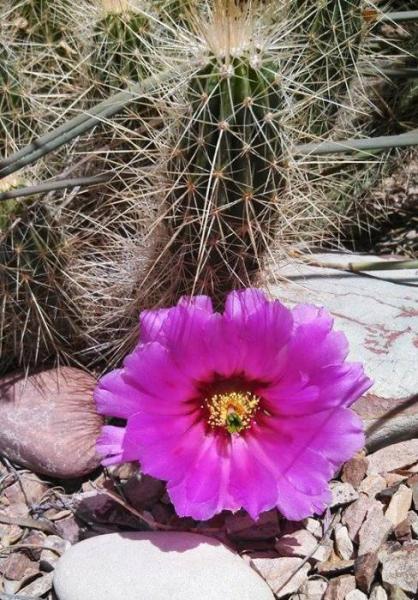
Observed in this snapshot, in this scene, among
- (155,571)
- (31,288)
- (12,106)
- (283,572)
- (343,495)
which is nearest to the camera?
(155,571)

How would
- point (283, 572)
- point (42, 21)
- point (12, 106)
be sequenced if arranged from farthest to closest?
point (42, 21) < point (12, 106) < point (283, 572)

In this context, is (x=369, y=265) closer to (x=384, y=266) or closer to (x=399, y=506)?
(x=384, y=266)

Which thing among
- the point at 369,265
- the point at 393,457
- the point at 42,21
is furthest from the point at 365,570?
the point at 42,21

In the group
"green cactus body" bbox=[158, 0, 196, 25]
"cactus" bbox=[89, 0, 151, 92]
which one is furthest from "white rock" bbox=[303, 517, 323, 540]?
"green cactus body" bbox=[158, 0, 196, 25]

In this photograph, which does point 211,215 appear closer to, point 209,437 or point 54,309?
point 209,437

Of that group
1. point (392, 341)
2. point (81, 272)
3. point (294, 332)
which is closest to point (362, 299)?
point (392, 341)

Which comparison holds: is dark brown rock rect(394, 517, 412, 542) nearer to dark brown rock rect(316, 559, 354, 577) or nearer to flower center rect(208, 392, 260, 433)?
dark brown rock rect(316, 559, 354, 577)

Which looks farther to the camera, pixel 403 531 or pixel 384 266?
pixel 384 266
